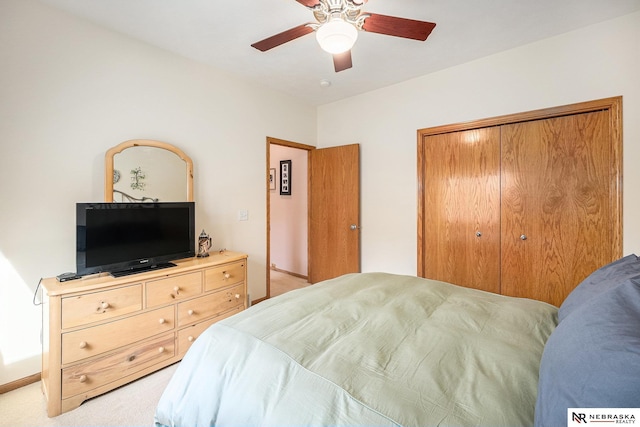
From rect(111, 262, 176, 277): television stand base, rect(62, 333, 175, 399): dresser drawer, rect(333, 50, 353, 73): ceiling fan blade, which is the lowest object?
rect(62, 333, 175, 399): dresser drawer

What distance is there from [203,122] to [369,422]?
114 inches

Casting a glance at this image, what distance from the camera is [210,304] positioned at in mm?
2383

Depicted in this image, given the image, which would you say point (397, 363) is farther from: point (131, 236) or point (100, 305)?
point (131, 236)

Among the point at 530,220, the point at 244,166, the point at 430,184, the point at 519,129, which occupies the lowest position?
the point at 530,220

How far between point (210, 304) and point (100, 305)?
0.77 m

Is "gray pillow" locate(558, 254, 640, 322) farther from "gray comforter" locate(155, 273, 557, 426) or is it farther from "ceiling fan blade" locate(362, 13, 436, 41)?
"ceiling fan blade" locate(362, 13, 436, 41)

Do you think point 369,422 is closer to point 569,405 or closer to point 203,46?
point 569,405

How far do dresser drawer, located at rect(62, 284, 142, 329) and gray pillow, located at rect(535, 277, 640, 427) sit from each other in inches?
86.7

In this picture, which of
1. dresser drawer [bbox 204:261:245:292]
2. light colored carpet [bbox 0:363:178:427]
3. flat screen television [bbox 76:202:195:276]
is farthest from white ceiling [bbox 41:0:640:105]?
light colored carpet [bbox 0:363:178:427]

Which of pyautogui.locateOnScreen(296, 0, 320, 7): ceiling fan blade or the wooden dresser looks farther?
the wooden dresser

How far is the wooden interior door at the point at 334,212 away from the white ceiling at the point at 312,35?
1.12 metres

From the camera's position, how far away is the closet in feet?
7.46

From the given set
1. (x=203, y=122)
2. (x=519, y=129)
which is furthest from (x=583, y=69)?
(x=203, y=122)

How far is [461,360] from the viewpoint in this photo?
101 cm
